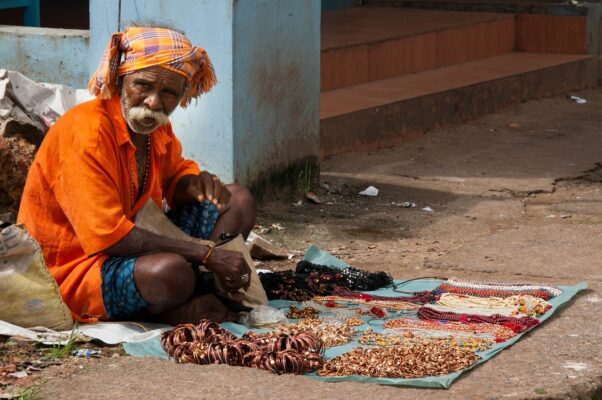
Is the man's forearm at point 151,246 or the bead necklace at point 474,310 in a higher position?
the man's forearm at point 151,246

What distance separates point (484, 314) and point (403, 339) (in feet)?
1.71

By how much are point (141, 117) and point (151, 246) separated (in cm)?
49

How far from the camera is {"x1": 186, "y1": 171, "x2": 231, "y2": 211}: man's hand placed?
5.11m

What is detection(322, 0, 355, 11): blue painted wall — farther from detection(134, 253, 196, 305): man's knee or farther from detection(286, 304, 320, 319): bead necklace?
detection(134, 253, 196, 305): man's knee

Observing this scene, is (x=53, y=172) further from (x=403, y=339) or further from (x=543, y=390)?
(x=543, y=390)

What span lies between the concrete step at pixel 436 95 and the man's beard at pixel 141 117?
148 inches

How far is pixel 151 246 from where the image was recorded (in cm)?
465

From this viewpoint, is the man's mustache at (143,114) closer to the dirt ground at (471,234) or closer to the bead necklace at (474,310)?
the dirt ground at (471,234)

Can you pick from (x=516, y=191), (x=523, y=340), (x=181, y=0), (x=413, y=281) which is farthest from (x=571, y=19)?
(x=523, y=340)

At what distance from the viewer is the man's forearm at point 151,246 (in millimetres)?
4609

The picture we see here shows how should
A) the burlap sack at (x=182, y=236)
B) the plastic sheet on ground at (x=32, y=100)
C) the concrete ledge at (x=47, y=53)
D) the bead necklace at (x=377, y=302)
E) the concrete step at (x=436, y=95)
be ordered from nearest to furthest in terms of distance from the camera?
the burlap sack at (x=182, y=236), the bead necklace at (x=377, y=302), the plastic sheet on ground at (x=32, y=100), the concrete ledge at (x=47, y=53), the concrete step at (x=436, y=95)

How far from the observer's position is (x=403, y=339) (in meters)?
4.58

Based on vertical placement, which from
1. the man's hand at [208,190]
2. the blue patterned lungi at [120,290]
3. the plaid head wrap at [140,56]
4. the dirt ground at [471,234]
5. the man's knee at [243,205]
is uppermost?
the plaid head wrap at [140,56]

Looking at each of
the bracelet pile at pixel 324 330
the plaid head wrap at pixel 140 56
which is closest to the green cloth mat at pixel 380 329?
the bracelet pile at pixel 324 330
